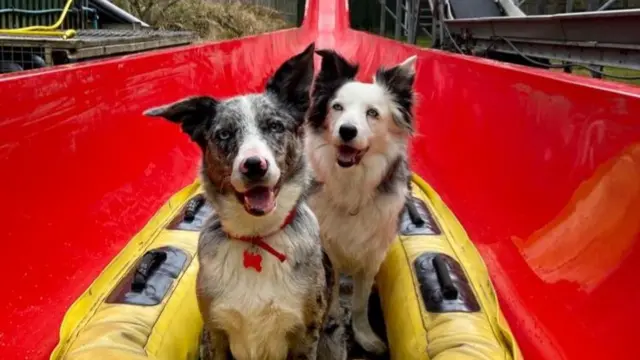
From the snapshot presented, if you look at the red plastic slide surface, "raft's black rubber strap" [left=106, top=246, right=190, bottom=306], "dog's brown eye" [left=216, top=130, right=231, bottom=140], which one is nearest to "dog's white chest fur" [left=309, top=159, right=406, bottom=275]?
the red plastic slide surface

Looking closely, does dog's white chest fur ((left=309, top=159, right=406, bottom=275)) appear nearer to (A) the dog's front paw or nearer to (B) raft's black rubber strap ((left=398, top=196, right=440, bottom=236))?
(B) raft's black rubber strap ((left=398, top=196, right=440, bottom=236))

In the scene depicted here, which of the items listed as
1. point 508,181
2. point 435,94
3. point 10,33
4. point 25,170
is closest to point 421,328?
point 508,181

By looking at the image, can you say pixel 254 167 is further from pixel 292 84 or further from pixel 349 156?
pixel 349 156

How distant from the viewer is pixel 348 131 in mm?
3086

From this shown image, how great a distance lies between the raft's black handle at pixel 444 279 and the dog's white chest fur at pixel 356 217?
1.15 feet

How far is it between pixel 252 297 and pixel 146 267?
61cm

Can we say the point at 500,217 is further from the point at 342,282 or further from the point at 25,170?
the point at 25,170

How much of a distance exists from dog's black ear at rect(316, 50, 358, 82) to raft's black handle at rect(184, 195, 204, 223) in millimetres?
905

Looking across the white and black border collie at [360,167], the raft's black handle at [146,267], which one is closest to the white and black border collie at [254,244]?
the raft's black handle at [146,267]

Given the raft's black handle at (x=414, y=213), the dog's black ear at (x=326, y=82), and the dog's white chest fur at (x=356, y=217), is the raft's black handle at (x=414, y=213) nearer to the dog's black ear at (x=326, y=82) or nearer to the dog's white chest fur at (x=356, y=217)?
the dog's white chest fur at (x=356, y=217)

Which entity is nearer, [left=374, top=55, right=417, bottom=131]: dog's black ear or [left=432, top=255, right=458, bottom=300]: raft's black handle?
[left=432, top=255, right=458, bottom=300]: raft's black handle

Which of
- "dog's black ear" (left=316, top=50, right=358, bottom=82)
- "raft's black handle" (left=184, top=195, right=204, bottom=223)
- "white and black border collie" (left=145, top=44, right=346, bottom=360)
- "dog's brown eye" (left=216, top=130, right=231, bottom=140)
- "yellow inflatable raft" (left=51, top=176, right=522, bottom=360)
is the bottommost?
"yellow inflatable raft" (left=51, top=176, right=522, bottom=360)

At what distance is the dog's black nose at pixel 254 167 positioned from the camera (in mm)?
2033

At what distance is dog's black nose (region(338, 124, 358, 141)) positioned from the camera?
10.1 ft
